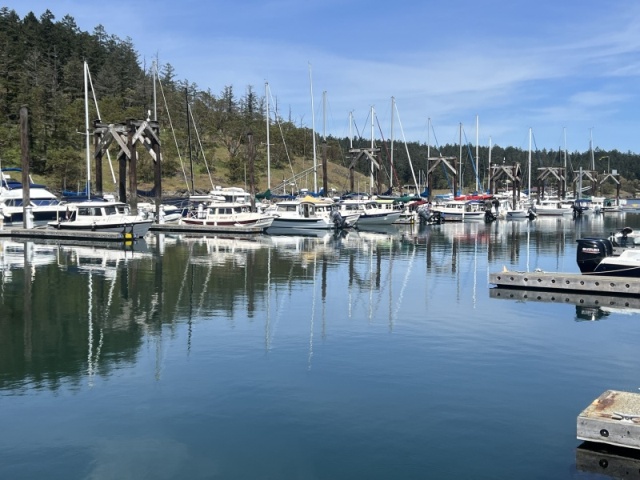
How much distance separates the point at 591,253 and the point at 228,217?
113 ft

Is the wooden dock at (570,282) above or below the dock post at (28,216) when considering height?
below

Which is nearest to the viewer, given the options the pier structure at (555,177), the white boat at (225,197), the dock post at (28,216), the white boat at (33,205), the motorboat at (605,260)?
the motorboat at (605,260)

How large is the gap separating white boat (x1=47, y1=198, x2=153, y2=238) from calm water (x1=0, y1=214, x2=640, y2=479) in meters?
18.1

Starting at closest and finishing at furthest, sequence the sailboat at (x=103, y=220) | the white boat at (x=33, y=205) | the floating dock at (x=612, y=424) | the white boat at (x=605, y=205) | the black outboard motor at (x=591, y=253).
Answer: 1. the floating dock at (x=612, y=424)
2. the black outboard motor at (x=591, y=253)
3. the sailboat at (x=103, y=220)
4. the white boat at (x=33, y=205)
5. the white boat at (x=605, y=205)

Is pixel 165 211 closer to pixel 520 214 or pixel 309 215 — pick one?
pixel 309 215

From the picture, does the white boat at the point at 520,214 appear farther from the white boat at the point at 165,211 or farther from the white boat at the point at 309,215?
the white boat at the point at 165,211

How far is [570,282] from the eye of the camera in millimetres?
26266

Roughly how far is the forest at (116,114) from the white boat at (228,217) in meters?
13.2

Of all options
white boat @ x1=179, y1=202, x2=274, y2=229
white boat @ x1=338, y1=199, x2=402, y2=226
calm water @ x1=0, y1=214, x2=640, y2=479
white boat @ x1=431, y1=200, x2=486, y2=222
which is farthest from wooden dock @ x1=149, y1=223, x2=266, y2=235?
white boat @ x1=431, y1=200, x2=486, y2=222

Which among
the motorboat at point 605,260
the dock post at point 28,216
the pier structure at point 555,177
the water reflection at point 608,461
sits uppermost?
the pier structure at point 555,177

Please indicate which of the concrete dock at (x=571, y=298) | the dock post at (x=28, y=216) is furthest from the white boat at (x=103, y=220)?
the concrete dock at (x=571, y=298)

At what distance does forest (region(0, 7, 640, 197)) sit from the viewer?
3162 inches

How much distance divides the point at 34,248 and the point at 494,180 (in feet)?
243

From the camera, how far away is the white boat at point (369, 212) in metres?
67.2
